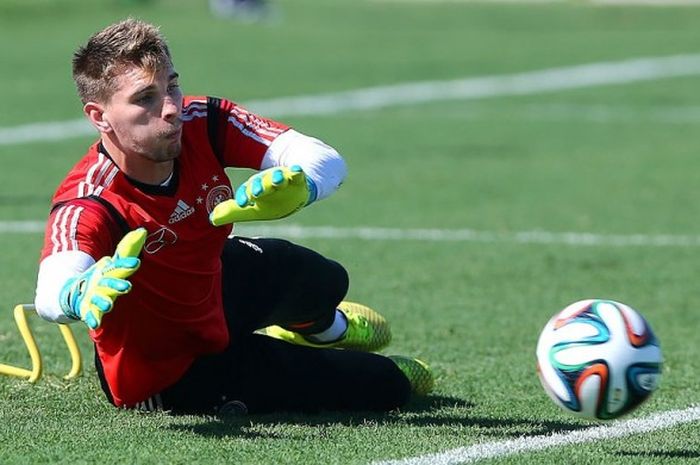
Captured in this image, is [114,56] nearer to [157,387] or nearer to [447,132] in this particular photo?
[157,387]

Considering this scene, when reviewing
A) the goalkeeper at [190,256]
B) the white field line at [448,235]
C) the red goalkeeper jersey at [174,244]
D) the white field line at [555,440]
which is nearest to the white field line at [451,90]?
the white field line at [448,235]

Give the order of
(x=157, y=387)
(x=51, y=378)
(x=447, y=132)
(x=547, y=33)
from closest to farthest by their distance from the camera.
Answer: (x=157, y=387) < (x=51, y=378) < (x=447, y=132) < (x=547, y=33)

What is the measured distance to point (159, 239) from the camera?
6.11 meters

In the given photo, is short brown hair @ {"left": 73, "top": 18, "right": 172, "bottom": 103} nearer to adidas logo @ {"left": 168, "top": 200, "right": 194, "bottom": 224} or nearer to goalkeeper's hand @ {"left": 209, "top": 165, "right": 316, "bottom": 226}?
adidas logo @ {"left": 168, "top": 200, "right": 194, "bottom": 224}

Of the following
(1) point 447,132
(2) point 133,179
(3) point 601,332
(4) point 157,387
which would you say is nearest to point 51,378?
(4) point 157,387

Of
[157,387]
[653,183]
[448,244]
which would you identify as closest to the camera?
[157,387]

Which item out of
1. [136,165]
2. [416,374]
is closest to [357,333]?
[416,374]

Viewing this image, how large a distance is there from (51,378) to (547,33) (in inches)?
859

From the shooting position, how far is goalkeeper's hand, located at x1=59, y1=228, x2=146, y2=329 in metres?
5.19

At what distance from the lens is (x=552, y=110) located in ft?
61.3

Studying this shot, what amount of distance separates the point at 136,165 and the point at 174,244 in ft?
1.10

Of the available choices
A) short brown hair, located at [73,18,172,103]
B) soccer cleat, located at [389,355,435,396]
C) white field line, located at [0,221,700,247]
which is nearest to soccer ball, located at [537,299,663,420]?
soccer cleat, located at [389,355,435,396]

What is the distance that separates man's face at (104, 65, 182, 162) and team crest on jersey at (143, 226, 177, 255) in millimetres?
294

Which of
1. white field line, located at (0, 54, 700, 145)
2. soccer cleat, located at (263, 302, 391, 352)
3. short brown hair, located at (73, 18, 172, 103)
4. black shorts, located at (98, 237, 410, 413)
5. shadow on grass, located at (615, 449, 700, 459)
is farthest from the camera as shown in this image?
white field line, located at (0, 54, 700, 145)
